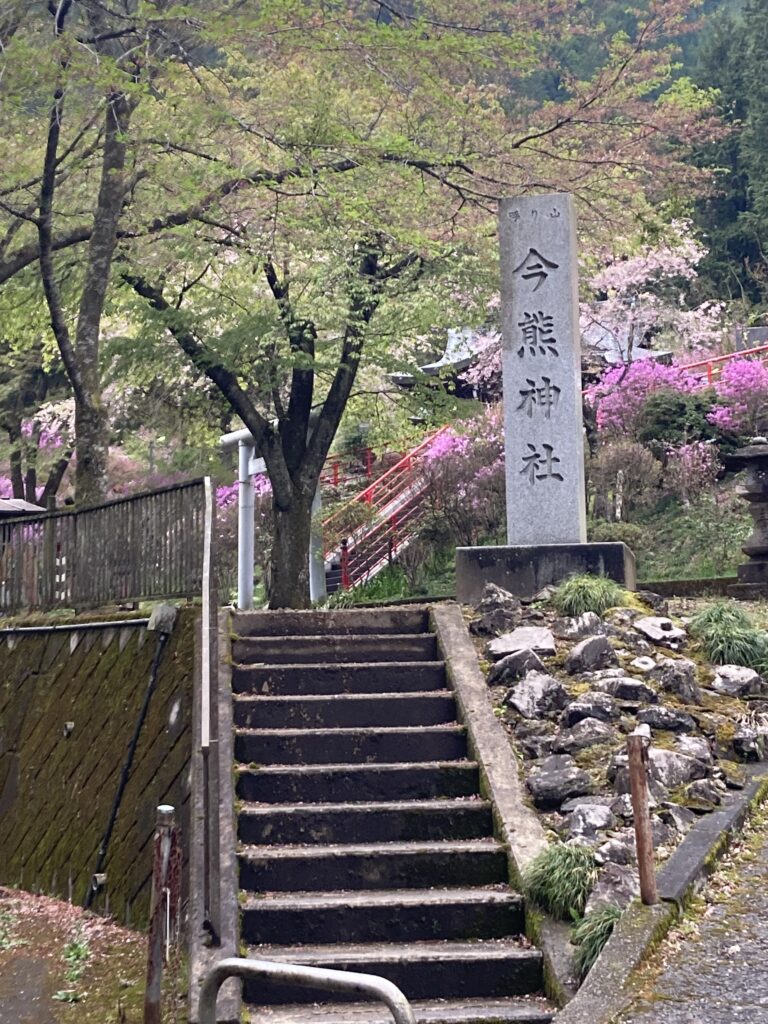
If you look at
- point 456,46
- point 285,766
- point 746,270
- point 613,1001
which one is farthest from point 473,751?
point 746,270

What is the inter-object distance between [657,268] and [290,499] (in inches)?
614

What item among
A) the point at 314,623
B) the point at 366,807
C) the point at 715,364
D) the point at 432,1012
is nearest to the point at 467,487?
the point at 715,364

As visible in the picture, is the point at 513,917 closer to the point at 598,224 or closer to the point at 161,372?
the point at 598,224

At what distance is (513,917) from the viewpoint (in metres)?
6.13

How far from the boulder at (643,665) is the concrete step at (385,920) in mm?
2439

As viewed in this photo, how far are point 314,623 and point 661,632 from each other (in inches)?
107

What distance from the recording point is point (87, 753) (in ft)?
32.7

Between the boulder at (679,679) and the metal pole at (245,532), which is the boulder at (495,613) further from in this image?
the metal pole at (245,532)

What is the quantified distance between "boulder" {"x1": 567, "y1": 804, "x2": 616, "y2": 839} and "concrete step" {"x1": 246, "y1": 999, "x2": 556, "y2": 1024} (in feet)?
3.11

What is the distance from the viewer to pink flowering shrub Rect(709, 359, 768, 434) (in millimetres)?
20734

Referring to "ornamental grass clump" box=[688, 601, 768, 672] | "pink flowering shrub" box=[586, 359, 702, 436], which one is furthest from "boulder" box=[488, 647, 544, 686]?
"pink flowering shrub" box=[586, 359, 702, 436]

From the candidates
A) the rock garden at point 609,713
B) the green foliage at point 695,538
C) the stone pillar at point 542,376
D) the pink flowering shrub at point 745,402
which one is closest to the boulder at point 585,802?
the rock garden at point 609,713

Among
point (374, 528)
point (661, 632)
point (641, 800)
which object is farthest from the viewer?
point (374, 528)

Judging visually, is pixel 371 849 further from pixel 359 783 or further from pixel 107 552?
pixel 107 552
